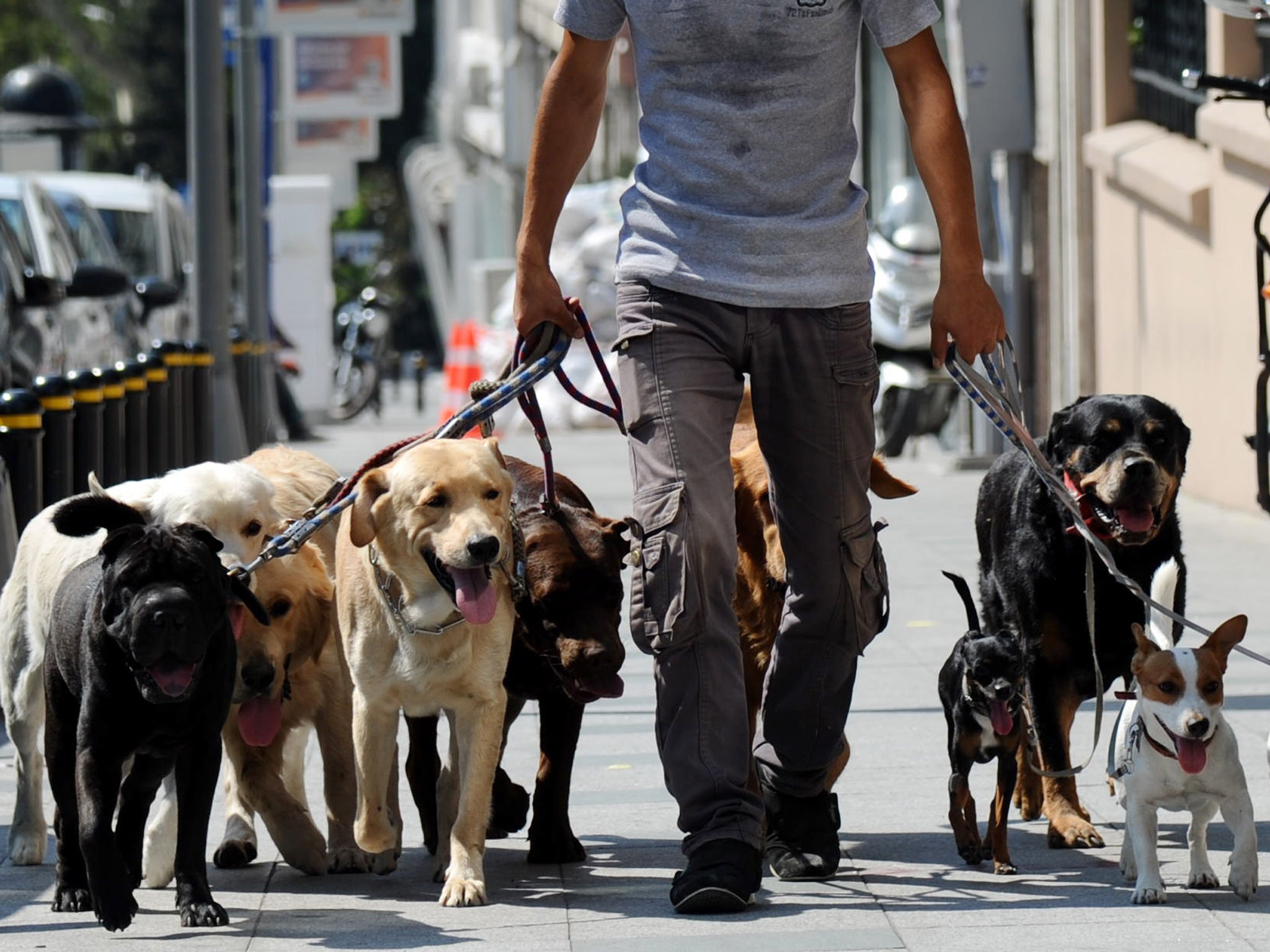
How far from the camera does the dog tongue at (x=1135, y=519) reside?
5.41 m

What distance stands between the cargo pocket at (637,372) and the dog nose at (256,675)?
1035 millimetres

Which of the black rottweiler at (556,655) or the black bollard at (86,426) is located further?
the black bollard at (86,426)

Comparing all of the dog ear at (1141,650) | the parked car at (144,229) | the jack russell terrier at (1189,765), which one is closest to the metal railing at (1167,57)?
the parked car at (144,229)

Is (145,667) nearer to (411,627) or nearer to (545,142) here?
(411,627)

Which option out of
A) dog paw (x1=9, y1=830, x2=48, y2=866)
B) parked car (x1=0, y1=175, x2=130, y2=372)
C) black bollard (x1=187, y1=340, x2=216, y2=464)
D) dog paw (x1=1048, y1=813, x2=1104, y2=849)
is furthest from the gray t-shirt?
black bollard (x1=187, y1=340, x2=216, y2=464)

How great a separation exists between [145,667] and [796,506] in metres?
1.49

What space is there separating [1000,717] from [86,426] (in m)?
5.42

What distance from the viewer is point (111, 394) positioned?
10.4 metres

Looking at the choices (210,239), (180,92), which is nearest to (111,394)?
(210,239)

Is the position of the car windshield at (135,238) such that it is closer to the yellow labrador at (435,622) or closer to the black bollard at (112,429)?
the black bollard at (112,429)

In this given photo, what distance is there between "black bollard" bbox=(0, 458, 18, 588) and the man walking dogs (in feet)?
11.1

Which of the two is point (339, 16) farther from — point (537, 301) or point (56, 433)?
point (537, 301)

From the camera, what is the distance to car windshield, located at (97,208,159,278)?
20281 mm

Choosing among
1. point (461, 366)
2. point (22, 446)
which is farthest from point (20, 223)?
point (461, 366)
